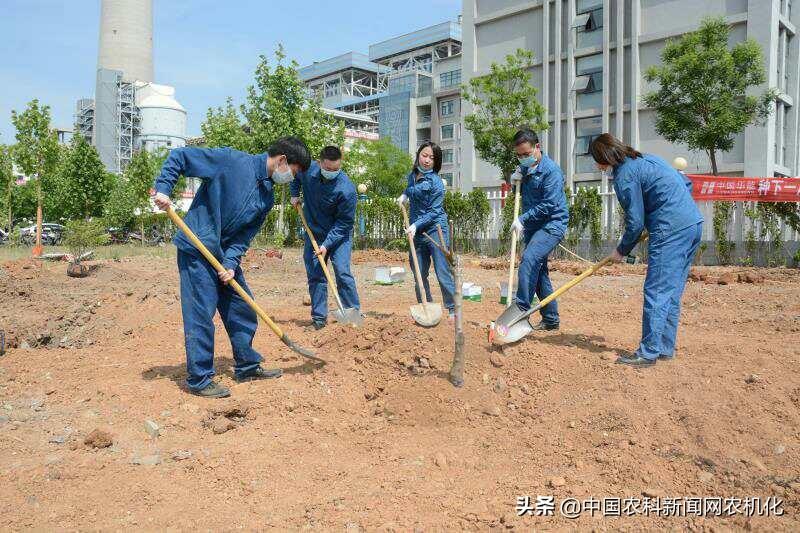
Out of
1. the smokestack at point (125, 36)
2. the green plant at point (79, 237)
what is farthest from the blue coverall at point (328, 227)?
the smokestack at point (125, 36)

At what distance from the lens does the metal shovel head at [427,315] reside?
457 centimetres

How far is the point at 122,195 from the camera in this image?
→ 27422mm

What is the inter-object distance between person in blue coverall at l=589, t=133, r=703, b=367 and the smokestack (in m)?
58.4

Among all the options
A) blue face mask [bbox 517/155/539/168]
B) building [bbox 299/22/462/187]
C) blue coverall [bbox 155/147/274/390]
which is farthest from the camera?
building [bbox 299/22/462/187]

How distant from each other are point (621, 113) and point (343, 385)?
26.3 metres

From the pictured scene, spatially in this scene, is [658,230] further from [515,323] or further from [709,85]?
[709,85]

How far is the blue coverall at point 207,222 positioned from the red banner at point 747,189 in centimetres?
934

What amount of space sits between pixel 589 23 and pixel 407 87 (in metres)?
29.1

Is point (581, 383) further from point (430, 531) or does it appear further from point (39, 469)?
point (39, 469)

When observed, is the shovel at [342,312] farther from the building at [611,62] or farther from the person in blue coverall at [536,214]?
the building at [611,62]

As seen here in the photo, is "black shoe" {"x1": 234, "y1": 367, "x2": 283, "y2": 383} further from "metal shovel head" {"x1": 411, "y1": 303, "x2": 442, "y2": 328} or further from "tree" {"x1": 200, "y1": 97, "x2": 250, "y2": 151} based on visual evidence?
"tree" {"x1": 200, "y1": 97, "x2": 250, "y2": 151}

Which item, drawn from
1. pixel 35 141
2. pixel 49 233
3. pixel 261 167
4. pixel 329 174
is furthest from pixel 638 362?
pixel 49 233

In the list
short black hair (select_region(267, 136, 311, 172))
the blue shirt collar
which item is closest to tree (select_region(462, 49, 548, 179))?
short black hair (select_region(267, 136, 311, 172))

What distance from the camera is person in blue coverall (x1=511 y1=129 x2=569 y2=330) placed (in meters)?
4.90
